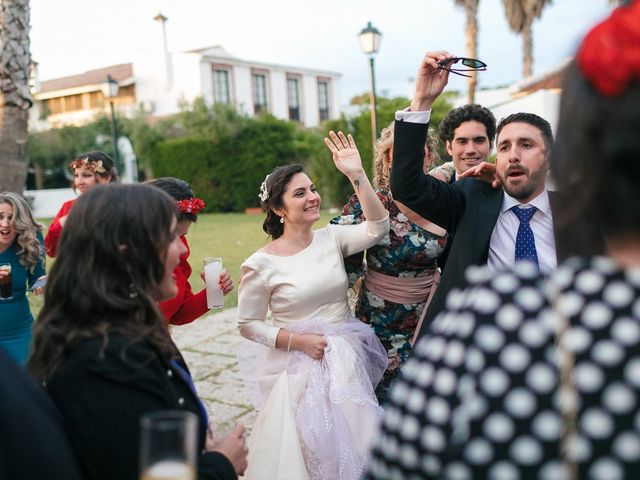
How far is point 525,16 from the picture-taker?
84.0 feet

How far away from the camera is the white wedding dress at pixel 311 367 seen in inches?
112

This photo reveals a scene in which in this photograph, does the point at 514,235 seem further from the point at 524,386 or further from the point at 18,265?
the point at 18,265

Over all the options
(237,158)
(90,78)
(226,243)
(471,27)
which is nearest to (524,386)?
(226,243)

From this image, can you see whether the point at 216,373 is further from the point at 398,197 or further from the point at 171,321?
the point at 398,197

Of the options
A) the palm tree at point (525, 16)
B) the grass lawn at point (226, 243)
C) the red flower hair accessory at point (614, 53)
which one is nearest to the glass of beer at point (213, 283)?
the red flower hair accessory at point (614, 53)

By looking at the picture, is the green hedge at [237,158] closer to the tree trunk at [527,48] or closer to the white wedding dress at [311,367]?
the tree trunk at [527,48]

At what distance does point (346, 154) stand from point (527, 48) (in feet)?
85.8

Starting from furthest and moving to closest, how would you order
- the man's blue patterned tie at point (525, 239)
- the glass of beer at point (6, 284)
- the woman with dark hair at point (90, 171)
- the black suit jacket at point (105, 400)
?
1. the woman with dark hair at point (90, 171)
2. the glass of beer at point (6, 284)
3. the man's blue patterned tie at point (525, 239)
4. the black suit jacket at point (105, 400)

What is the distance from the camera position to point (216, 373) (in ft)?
18.4

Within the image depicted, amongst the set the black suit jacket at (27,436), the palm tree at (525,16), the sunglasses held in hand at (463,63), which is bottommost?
the black suit jacket at (27,436)

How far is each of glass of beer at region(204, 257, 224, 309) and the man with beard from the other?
127 centimetres

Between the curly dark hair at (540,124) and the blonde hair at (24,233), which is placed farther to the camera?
the blonde hair at (24,233)

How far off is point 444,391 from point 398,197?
5.79 feet

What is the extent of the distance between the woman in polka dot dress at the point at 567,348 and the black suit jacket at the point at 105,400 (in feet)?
2.45
